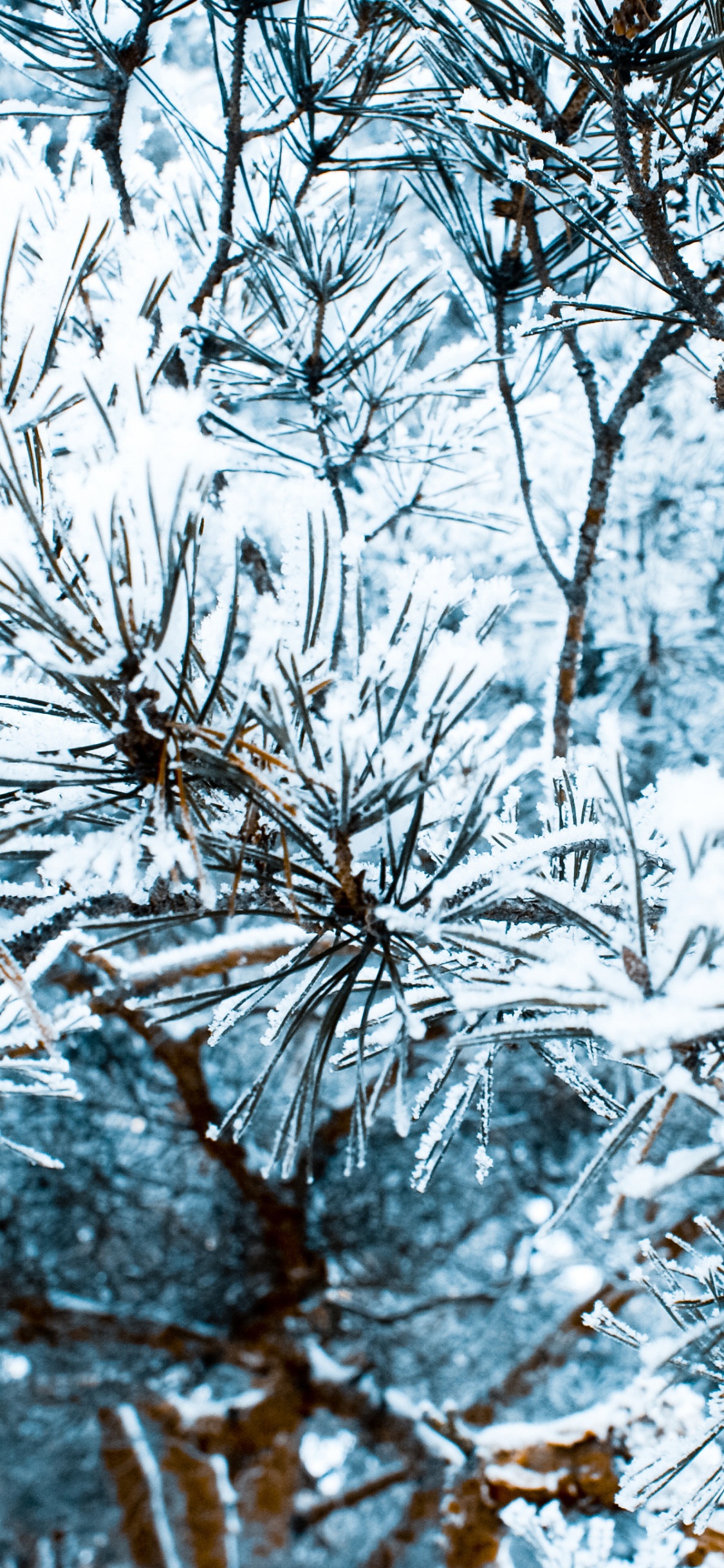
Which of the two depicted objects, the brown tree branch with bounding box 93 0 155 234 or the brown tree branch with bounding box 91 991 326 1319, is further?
the brown tree branch with bounding box 91 991 326 1319

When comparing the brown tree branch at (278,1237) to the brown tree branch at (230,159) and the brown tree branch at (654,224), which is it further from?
the brown tree branch at (654,224)

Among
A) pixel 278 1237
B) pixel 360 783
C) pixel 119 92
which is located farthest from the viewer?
pixel 278 1237

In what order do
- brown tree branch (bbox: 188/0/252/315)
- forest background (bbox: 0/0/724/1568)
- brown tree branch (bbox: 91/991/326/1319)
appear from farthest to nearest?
brown tree branch (bbox: 91/991/326/1319) → brown tree branch (bbox: 188/0/252/315) → forest background (bbox: 0/0/724/1568)

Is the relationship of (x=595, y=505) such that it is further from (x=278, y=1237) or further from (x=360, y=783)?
(x=278, y=1237)

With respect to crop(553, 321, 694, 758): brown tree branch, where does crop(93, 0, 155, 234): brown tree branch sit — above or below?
above

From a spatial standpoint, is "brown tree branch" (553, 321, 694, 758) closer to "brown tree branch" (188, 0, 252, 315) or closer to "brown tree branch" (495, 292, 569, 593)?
"brown tree branch" (495, 292, 569, 593)

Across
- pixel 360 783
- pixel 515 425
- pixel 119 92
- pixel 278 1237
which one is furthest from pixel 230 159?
pixel 278 1237

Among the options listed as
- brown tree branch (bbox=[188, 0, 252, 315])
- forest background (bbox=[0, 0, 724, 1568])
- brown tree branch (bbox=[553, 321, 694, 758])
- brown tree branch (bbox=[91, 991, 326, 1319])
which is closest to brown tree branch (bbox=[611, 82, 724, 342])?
forest background (bbox=[0, 0, 724, 1568])

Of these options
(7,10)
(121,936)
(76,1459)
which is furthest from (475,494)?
(76,1459)

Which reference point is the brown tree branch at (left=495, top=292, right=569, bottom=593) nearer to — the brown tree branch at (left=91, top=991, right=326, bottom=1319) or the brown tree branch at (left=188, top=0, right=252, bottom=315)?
the brown tree branch at (left=188, top=0, right=252, bottom=315)

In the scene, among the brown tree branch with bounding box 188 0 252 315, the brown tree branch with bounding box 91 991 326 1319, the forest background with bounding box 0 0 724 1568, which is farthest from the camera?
the brown tree branch with bounding box 91 991 326 1319

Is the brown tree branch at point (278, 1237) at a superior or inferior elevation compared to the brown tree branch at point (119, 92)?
inferior

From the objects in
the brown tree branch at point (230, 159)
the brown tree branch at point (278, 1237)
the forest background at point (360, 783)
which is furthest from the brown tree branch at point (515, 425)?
the brown tree branch at point (278, 1237)

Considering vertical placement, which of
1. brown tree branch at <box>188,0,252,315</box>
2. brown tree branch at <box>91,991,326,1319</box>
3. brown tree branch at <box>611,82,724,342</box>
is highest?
brown tree branch at <box>188,0,252,315</box>
